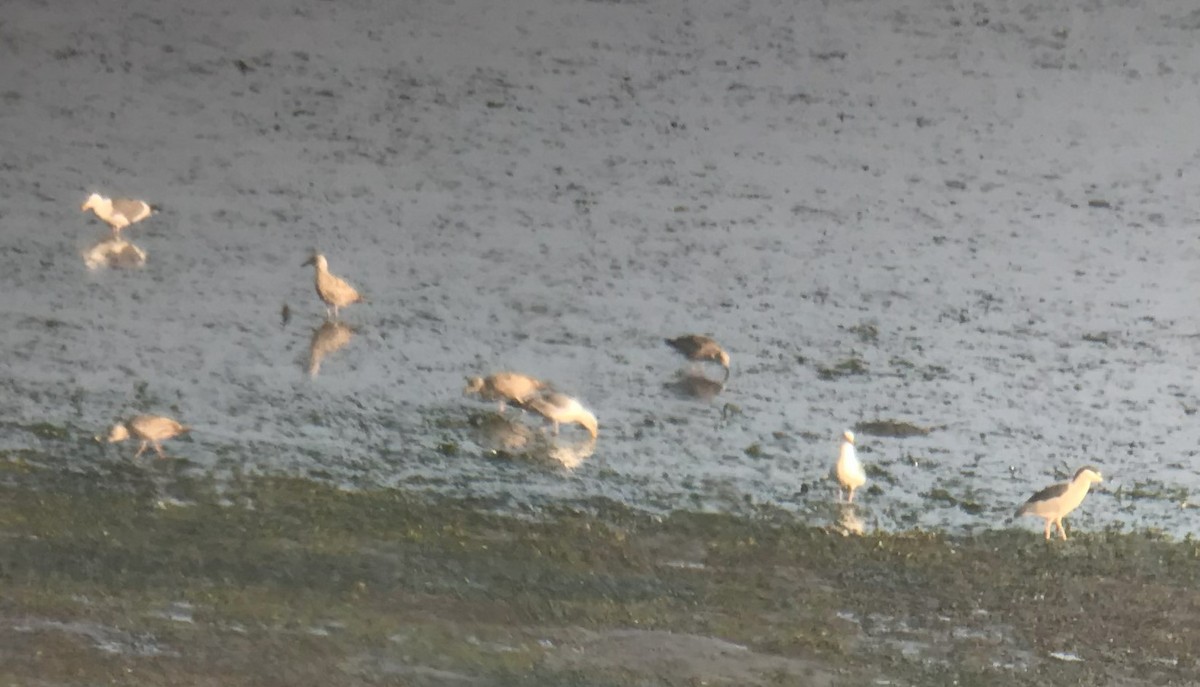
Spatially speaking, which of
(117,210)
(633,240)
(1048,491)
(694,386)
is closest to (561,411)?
(694,386)

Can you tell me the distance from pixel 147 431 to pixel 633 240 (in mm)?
1680

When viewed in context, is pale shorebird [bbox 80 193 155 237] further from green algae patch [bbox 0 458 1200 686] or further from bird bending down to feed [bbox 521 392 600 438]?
bird bending down to feed [bbox 521 392 600 438]

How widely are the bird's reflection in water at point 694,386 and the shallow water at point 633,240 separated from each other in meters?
0.03

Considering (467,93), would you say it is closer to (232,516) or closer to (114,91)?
(114,91)

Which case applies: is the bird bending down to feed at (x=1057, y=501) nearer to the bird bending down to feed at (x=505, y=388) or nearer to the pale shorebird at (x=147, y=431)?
the bird bending down to feed at (x=505, y=388)

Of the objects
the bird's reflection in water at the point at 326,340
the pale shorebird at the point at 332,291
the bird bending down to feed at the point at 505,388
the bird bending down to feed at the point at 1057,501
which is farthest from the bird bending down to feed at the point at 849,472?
the pale shorebird at the point at 332,291

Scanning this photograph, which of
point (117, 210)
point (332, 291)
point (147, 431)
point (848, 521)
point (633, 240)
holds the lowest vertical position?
point (147, 431)

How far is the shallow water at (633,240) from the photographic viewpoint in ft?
9.55

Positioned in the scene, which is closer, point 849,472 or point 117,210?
Answer: point 849,472

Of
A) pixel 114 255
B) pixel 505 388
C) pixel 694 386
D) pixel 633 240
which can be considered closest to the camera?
pixel 505 388

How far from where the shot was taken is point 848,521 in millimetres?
2672

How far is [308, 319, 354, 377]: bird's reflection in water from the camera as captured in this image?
317 centimetres

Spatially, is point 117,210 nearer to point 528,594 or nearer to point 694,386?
point 694,386

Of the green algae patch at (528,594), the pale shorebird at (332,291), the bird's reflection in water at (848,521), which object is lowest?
the green algae patch at (528,594)
